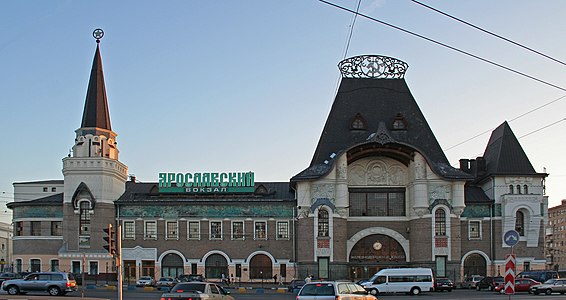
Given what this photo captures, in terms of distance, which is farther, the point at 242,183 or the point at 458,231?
the point at 242,183

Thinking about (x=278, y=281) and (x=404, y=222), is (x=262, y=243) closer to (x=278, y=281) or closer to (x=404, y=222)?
(x=278, y=281)

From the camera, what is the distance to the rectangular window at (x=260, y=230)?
68.0 m

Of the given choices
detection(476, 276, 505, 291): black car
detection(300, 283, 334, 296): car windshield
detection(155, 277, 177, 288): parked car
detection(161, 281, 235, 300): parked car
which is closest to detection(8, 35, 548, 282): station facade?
detection(476, 276, 505, 291): black car

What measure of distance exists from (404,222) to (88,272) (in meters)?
29.5

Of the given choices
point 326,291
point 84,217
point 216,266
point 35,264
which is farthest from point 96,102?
point 326,291

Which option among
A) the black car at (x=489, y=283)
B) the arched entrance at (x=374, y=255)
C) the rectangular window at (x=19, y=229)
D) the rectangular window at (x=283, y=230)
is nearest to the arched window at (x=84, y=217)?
the rectangular window at (x=19, y=229)

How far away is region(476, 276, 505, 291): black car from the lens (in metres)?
56.5

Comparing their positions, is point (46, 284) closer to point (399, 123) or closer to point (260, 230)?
point (260, 230)

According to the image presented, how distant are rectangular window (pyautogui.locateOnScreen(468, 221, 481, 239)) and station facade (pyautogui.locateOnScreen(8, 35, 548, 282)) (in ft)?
0.31

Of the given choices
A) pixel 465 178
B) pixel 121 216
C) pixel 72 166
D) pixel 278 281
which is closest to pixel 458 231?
pixel 465 178

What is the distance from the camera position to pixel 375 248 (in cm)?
6706

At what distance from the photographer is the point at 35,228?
69.4 metres

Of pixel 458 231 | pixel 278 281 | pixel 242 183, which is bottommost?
pixel 278 281

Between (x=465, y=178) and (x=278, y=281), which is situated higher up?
(x=465, y=178)
